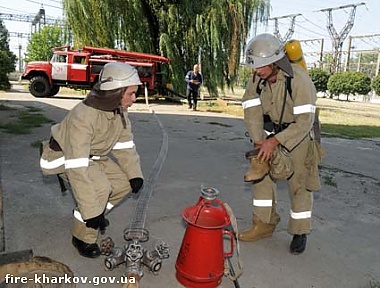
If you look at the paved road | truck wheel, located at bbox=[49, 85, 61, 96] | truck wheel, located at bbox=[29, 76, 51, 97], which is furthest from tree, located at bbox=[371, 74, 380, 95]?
the paved road

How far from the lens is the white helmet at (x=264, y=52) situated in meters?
2.76

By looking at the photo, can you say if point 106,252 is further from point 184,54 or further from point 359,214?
point 184,54

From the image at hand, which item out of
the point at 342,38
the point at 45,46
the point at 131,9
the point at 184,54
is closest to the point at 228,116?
the point at 184,54

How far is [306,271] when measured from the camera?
283 cm

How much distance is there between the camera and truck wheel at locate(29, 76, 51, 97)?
15.2 m

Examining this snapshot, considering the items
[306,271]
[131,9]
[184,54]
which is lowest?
[306,271]

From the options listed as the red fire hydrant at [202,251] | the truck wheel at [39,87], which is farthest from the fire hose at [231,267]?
the truck wheel at [39,87]

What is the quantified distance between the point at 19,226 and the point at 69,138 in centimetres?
115

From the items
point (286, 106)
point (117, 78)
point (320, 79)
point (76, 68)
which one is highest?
point (320, 79)

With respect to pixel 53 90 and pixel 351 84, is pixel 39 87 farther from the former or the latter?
pixel 351 84

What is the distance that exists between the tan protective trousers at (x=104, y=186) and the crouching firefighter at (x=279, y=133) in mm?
930

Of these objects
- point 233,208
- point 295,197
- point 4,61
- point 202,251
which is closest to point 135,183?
A: point 202,251

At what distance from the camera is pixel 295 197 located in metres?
3.06

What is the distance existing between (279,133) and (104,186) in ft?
4.16
